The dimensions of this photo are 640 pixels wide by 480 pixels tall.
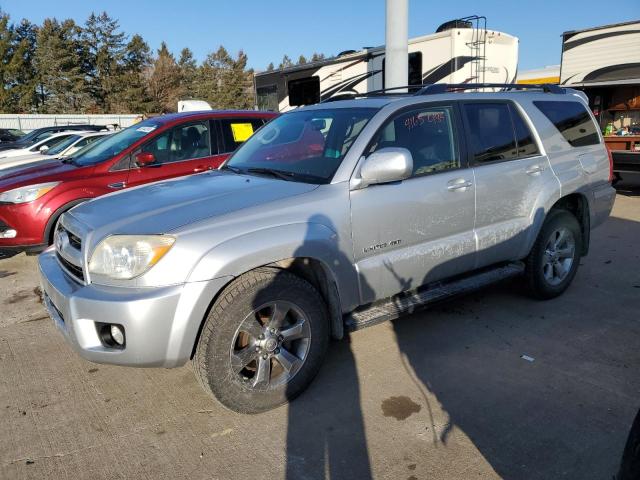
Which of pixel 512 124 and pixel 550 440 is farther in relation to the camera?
pixel 512 124

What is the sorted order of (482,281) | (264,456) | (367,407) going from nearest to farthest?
(264,456) → (367,407) → (482,281)

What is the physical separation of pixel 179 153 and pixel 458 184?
3910 mm

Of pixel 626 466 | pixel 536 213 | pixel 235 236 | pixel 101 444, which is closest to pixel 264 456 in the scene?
pixel 101 444

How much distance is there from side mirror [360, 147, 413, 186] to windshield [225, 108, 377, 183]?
0.23m

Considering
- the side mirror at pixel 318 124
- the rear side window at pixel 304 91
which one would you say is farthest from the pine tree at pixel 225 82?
the side mirror at pixel 318 124

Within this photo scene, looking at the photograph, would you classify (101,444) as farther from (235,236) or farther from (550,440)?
(550,440)

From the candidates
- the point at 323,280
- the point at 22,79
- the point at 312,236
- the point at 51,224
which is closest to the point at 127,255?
the point at 312,236

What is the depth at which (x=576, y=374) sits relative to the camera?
3.39 metres

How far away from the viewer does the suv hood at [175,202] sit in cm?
282

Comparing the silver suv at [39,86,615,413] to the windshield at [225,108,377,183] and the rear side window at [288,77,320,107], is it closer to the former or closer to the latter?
the windshield at [225,108,377,183]

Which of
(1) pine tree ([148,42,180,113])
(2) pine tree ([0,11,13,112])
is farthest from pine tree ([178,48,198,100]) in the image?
(2) pine tree ([0,11,13,112])

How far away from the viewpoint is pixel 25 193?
562cm

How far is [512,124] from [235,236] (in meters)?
2.71

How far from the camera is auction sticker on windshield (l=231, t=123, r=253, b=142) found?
682cm
